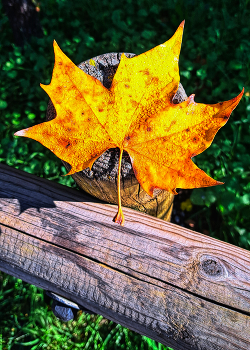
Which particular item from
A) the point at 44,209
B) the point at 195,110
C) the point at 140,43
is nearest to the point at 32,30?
the point at 140,43

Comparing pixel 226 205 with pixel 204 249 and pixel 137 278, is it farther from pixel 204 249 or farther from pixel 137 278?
pixel 137 278

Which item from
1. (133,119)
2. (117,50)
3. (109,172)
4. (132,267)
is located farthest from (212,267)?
(117,50)

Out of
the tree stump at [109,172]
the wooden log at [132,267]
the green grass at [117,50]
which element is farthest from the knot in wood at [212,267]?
the green grass at [117,50]

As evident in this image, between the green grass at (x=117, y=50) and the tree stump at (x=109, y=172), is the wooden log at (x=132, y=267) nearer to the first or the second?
the tree stump at (x=109, y=172)

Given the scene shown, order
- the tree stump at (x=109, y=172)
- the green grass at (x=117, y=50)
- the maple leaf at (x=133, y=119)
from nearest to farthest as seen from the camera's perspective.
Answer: the maple leaf at (x=133, y=119) < the tree stump at (x=109, y=172) < the green grass at (x=117, y=50)

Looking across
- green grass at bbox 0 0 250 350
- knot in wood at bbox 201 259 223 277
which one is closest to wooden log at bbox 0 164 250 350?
knot in wood at bbox 201 259 223 277
